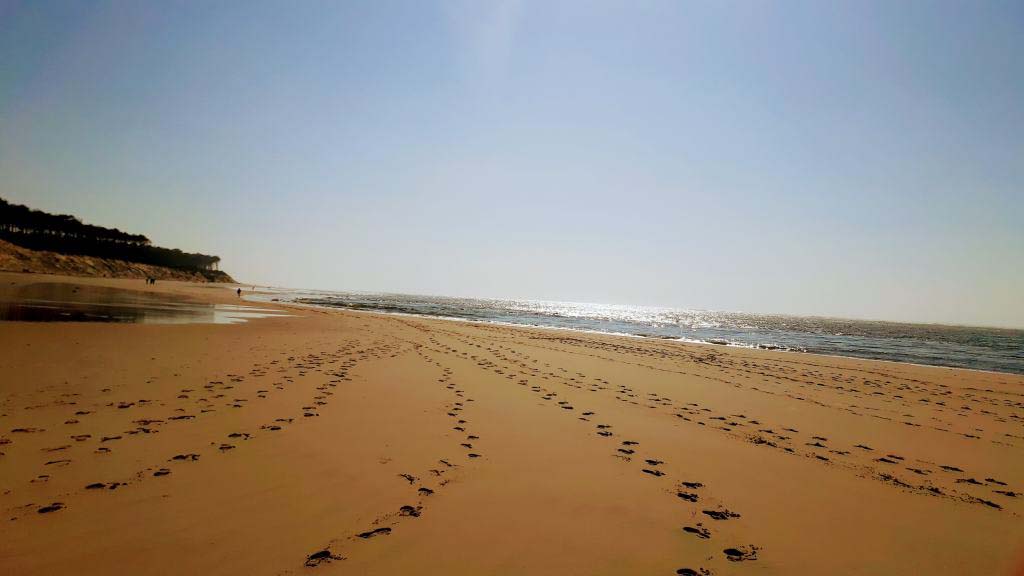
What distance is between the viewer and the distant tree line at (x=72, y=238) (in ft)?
289

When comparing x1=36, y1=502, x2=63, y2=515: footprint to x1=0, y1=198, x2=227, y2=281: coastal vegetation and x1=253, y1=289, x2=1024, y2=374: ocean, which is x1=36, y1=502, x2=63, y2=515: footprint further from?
x1=0, y1=198, x2=227, y2=281: coastal vegetation

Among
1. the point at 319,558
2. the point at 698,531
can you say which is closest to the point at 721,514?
the point at 698,531

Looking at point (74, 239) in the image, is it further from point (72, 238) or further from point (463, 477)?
point (463, 477)

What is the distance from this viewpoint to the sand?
3.74 meters

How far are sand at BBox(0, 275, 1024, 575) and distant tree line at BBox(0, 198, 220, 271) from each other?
11429 cm

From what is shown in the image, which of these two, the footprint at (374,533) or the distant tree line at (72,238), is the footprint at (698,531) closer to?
the footprint at (374,533)

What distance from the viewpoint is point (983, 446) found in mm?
8578

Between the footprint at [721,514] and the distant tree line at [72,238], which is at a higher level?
the distant tree line at [72,238]

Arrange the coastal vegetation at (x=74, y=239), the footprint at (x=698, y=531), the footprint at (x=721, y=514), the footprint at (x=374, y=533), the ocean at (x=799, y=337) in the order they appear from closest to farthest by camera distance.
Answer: the footprint at (x=374, y=533) → the footprint at (x=698, y=531) → the footprint at (x=721, y=514) → the ocean at (x=799, y=337) → the coastal vegetation at (x=74, y=239)

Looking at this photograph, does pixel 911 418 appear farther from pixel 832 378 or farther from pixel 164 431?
pixel 164 431

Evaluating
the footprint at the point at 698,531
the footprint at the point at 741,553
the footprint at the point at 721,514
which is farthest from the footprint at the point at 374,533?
the footprint at the point at 721,514

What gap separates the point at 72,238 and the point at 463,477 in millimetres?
142542

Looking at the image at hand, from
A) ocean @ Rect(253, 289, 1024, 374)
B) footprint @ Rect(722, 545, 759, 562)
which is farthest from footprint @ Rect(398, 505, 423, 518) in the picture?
ocean @ Rect(253, 289, 1024, 374)

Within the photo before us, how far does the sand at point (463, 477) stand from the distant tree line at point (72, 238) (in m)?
114
